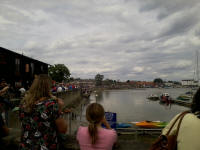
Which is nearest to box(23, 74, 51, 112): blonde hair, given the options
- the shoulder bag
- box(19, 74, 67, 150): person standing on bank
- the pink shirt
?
box(19, 74, 67, 150): person standing on bank

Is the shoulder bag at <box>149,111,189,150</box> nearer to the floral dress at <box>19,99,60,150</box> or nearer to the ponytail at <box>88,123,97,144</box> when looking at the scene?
the ponytail at <box>88,123,97,144</box>

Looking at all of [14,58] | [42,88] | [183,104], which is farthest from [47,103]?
[183,104]

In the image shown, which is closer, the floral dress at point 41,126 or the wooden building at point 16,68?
the floral dress at point 41,126

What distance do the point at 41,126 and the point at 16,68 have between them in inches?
900

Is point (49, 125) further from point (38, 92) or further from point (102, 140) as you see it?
point (102, 140)

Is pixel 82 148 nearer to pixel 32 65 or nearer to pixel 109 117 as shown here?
pixel 109 117

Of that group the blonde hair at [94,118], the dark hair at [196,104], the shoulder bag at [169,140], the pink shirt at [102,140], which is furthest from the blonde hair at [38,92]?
the dark hair at [196,104]

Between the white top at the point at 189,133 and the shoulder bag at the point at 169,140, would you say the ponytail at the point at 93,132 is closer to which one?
the shoulder bag at the point at 169,140

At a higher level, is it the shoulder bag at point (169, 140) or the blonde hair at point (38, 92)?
the blonde hair at point (38, 92)

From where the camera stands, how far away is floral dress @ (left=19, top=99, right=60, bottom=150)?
225 centimetres

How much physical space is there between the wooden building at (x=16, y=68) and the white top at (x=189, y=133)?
21416 mm

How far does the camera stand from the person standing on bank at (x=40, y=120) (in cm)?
225

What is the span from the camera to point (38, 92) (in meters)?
2.34

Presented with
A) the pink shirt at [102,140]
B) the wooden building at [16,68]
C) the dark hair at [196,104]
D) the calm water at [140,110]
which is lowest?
the calm water at [140,110]
